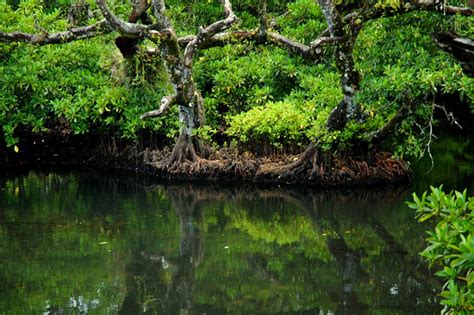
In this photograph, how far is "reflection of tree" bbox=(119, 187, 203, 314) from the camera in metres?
6.03

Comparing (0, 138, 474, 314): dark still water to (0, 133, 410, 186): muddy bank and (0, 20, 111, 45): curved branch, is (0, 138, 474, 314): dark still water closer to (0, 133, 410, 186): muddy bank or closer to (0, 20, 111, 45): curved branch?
(0, 133, 410, 186): muddy bank

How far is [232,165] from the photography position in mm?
10906

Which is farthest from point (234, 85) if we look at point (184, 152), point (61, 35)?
point (61, 35)

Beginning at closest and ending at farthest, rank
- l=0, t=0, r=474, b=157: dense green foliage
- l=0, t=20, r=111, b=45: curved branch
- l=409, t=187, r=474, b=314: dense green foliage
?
l=409, t=187, r=474, b=314: dense green foliage, l=0, t=0, r=474, b=157: dense green foliage, l=0, t=20, r=111, b=45: curved branch

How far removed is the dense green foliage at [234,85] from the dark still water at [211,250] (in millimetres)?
1009

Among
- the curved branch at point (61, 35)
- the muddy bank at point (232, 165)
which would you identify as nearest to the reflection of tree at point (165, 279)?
the muddy bank at point (232, 165)

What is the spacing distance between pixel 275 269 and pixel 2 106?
655 cm

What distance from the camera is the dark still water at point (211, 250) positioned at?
6109 millimetres

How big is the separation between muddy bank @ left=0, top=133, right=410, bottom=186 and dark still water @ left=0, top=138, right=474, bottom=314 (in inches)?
12.4

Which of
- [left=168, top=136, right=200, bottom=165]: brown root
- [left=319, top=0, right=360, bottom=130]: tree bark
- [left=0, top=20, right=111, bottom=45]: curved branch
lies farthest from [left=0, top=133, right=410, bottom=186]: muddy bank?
[left=0, top=20, right=111, bottom=45]: curved branch

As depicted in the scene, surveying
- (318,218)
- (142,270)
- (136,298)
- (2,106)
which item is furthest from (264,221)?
(2,106)

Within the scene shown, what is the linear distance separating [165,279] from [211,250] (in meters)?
0.96

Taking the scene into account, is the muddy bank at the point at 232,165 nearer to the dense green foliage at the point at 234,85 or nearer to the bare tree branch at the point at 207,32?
the dense green foliage at the point at 234,85

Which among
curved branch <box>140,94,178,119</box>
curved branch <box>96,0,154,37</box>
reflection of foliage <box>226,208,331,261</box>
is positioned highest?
curved branch <box>96,0,154,37</box>
